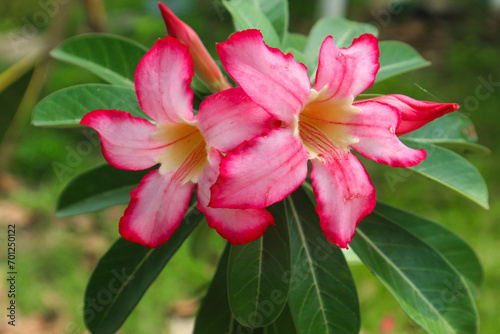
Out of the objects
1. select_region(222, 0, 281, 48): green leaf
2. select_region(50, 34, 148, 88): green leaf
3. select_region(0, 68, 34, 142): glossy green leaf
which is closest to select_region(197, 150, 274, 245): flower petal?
select_region(222, 0, 281, 48): green leaf

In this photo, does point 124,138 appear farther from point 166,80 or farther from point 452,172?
point 452,172

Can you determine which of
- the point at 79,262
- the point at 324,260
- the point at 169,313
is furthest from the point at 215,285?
the point at 79,262

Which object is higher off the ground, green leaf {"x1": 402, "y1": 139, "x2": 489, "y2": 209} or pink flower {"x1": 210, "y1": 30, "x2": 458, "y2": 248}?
pink flower {"x1": 210, "y1": 30, "x2": 458, "y2": 248}

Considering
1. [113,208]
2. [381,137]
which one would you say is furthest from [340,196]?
[113,208]

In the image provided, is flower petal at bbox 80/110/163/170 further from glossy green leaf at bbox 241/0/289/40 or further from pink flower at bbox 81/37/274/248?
glossy green leaf at bbox 241/0/289/40

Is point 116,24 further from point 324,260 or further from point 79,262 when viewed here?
point 324,260

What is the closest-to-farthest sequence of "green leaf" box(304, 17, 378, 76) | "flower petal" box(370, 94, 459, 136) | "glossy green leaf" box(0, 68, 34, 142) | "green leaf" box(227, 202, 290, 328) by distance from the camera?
"flower petal" box(370, 94, 459, 136), "green leaf" box(227, 202, 290, 328), "green leaf" box(304, 17, 378, 76), "glossy green leaf" box(0, 68, 34, 142)

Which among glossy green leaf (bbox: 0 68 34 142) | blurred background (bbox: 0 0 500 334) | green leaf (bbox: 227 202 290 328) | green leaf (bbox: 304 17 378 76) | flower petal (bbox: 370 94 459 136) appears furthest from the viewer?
blurred background (bbox: 0 0 500 334)
